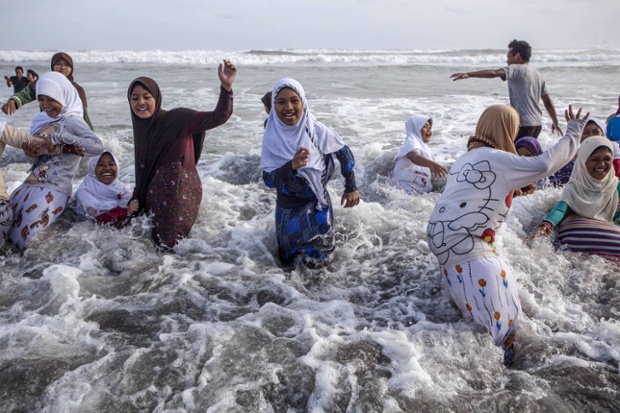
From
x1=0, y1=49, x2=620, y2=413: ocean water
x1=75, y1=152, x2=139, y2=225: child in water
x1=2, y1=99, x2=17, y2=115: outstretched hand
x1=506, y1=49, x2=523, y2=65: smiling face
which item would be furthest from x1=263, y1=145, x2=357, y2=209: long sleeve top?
x1=506, y1=49, x2=523, y2=65: smiling face

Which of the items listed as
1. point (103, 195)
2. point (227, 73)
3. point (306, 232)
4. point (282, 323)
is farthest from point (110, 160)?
point (282, 323)

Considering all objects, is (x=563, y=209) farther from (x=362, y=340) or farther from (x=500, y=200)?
(x=362, y=340)

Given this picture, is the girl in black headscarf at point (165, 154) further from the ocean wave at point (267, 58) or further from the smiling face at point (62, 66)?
the ocean wave at point (267, 58)

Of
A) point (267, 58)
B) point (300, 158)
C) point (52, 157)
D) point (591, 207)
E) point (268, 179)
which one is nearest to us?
point (300, 158)

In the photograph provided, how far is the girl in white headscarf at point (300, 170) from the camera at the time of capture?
3.79 meters

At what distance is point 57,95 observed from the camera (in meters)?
4.35

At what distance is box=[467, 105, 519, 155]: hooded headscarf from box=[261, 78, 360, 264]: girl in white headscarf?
122 cm

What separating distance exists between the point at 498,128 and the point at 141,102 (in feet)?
9.36

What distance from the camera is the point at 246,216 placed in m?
5.58

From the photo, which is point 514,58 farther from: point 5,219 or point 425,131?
point 5,219

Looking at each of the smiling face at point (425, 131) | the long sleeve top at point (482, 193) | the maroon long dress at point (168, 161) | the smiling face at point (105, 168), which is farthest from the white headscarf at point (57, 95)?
the smiling face at point (425, 131)

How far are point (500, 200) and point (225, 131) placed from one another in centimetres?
774

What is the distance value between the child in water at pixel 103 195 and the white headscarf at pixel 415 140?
3070mm

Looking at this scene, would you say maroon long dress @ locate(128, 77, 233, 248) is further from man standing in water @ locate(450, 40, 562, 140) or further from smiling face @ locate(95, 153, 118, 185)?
man standing in water @ locate(450, 40, 562, 140)
